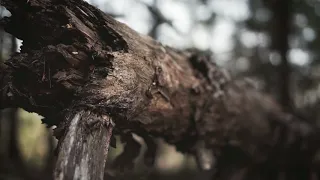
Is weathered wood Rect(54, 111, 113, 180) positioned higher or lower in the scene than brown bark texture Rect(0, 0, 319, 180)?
lower

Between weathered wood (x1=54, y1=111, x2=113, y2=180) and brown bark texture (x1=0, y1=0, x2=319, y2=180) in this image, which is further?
brown bark texture (x1=0, y1=0, x2=319, y2=180)

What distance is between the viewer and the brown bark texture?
0.89 metres

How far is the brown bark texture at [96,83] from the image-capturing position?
0.89m

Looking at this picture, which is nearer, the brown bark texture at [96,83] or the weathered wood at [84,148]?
the weathered wood at [84,148]

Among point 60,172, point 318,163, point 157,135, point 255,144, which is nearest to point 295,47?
point 318,163

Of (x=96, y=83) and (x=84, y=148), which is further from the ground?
(x=96, y=83)

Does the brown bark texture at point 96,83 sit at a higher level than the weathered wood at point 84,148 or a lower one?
higher

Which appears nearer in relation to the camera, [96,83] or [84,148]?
[84,148]

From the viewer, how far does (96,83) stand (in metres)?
0.97

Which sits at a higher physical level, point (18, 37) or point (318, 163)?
point (318, 163)

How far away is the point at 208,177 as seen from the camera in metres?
2.10

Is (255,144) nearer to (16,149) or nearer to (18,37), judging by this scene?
(16,149)

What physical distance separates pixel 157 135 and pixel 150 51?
46 centimetres

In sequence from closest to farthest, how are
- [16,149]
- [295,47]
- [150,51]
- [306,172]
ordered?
[150,51] < [16,149] < [306,172] < [295,47]
